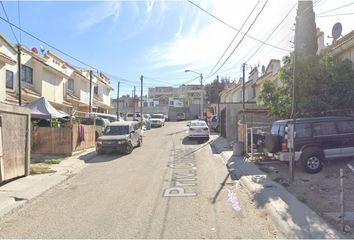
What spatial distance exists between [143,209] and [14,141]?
5.96 metres

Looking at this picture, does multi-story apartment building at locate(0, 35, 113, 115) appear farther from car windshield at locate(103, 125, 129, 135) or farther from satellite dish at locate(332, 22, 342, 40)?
satellite dish at locate(332, 22, 342, 40)

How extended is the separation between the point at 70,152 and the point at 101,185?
326 inches

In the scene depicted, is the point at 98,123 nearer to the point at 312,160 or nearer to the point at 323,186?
the point at 312,160

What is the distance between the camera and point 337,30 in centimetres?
2150

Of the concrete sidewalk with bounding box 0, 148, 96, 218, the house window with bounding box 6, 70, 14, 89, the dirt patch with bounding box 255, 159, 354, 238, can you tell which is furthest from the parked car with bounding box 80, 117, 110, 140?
the dirt patch with bounding box 255, 159, 354, 238

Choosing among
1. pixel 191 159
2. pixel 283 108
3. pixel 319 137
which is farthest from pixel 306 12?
pixel 191 159

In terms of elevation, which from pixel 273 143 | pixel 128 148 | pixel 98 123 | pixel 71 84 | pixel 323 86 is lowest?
pixel 128 148

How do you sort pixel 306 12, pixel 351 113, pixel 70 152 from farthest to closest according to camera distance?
pixel 70 152 → pixel 306 12 → pixel 351 113

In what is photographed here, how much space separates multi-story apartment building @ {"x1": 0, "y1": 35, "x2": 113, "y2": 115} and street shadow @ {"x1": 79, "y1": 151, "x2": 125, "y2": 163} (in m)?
6.30

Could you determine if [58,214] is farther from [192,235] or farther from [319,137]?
[319,137]

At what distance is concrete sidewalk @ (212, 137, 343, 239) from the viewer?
6918 mm

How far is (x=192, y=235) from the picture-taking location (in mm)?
6945

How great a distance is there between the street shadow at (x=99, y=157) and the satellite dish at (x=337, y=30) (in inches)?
511

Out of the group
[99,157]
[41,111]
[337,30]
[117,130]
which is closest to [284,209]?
[99,157]
